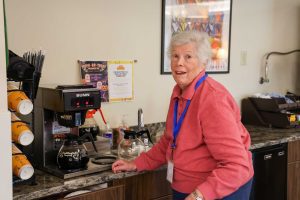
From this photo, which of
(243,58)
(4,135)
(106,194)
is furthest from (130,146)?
(243,58)

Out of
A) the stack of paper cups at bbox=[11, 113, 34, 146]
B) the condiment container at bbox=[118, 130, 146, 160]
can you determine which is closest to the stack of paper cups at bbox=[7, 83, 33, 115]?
the stack of paper cups at bbox=[11, 113, 34, 146]

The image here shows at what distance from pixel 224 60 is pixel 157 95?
0.76 meters

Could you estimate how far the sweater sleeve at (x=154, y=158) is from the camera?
6.66 ft

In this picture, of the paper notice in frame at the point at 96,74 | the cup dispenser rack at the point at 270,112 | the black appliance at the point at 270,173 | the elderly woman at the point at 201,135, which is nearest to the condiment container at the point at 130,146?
the elderly woman at the point at 201,135

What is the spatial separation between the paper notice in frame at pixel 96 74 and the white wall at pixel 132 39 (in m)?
0.04

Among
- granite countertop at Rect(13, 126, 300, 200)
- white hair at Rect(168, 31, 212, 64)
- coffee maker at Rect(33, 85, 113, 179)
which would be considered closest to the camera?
granite countertop at Rect(13, 126, 300, 200)

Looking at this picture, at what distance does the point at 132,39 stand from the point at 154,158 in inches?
40.3

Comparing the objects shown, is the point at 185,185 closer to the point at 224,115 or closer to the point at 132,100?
the point at 224,115

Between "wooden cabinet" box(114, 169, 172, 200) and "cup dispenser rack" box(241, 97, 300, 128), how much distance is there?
1457mm

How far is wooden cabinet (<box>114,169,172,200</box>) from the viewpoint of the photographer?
81.1 inches

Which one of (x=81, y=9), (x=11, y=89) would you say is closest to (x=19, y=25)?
(x=81, y=9)

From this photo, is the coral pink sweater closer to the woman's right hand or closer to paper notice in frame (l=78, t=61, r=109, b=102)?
the woman's right hand

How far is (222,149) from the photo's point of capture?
1634mm

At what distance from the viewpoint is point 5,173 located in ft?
4.70
